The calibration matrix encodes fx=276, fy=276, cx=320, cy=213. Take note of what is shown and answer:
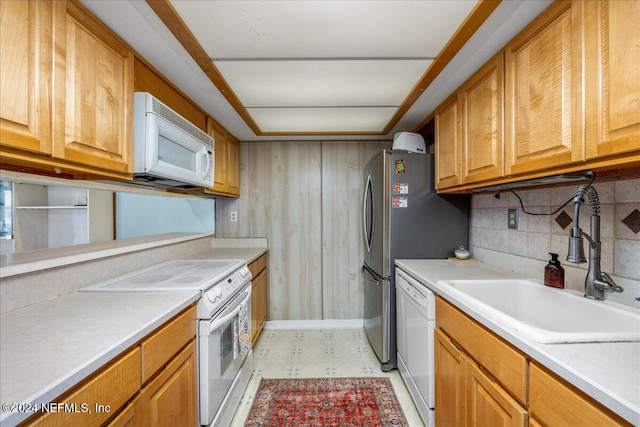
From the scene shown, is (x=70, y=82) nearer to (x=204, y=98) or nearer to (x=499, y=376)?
(x=204, y=98)

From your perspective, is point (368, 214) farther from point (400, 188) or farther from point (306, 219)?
point (306, 219)

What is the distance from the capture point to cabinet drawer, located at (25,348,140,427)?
0.66 m

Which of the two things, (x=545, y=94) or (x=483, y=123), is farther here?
(x=483, y=123)

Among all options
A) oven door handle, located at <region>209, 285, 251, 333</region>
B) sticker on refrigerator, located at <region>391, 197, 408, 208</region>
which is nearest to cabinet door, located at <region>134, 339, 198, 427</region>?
oven door handle, located at <region>209, 285, 251, 333</region>

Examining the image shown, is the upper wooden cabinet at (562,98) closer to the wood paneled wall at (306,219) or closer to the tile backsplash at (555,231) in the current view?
the tile backsplash at (555,231)

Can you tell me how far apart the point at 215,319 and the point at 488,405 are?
1265 millimetres

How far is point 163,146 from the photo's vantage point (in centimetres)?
151

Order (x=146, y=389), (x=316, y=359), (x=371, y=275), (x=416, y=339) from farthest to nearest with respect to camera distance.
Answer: (x=371, y=275)
(x=316, y=359)
(x=416, y=339)
(x=146, y=389)

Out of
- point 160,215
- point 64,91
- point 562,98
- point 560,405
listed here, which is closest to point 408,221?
point 562,98

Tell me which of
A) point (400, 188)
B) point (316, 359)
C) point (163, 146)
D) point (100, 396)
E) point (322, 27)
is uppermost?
point (322, 27)

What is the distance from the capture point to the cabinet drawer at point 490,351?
898 millimetres

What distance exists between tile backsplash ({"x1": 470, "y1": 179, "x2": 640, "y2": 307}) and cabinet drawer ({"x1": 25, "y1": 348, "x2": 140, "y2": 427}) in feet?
6.08

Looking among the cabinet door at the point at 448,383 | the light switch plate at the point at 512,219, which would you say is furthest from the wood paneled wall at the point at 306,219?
the cabinet door at the point at 448,383

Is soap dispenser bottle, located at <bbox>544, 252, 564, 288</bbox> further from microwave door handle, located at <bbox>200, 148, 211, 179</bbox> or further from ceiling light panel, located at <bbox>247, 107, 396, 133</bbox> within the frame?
microwave door handle, located at <bbox>200, 148, 211, 179</bbox>
